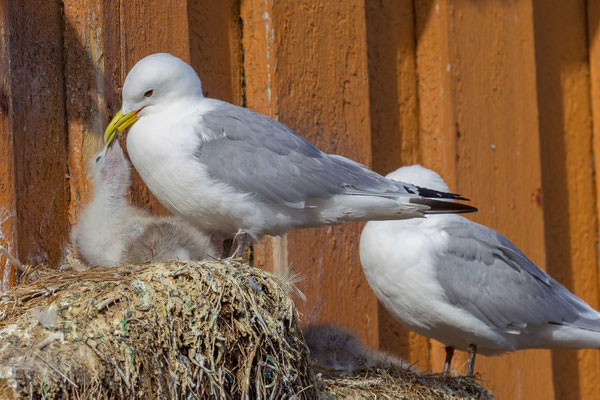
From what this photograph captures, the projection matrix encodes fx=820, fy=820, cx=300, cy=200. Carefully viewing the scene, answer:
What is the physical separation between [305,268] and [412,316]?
0.51 m

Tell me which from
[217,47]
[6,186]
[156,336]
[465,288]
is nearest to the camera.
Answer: [156,336]

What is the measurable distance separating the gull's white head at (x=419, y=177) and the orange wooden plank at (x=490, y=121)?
1.31 ft

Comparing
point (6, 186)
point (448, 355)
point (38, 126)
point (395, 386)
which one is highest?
point (38, 126)

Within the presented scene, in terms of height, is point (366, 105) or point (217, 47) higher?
point (217, 47)

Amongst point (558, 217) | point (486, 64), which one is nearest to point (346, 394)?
point (486, 64)

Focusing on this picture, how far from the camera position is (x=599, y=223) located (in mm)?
5207

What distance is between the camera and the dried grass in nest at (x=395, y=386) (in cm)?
267

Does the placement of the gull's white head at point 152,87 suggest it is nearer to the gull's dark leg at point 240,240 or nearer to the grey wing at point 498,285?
the gull's dark leg at point 240,240

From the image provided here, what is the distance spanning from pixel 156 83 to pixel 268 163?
482mm

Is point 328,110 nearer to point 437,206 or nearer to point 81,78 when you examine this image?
point 437,206

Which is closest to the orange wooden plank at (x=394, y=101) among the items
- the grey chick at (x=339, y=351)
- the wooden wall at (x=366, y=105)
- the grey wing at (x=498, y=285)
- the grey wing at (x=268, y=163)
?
the wooden wall at (x=366, y=105)

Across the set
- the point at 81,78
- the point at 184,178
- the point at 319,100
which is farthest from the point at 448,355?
the point at 81,78

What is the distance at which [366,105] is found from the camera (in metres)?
3.79

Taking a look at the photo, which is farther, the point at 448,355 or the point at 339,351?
the point at 448,355
